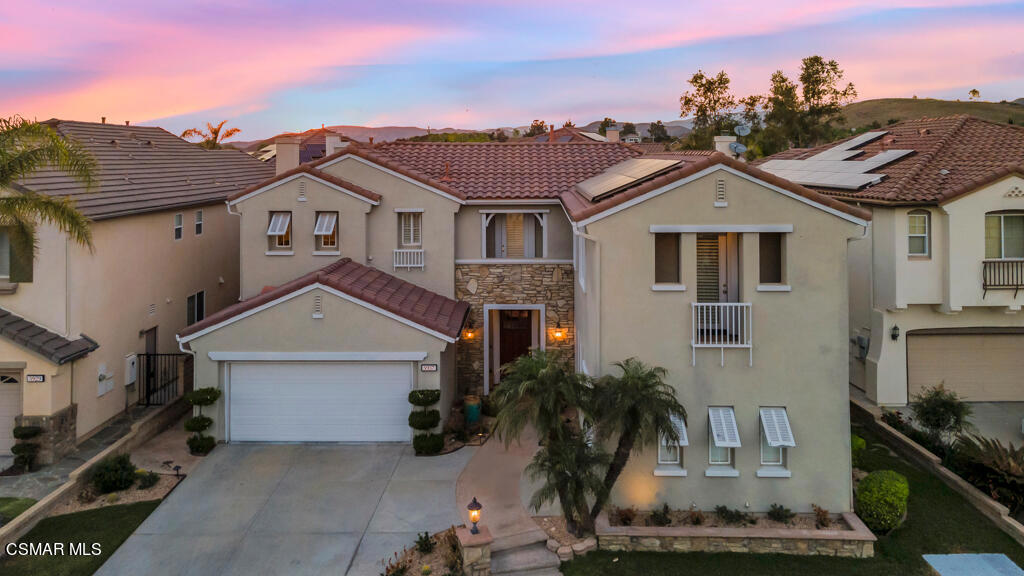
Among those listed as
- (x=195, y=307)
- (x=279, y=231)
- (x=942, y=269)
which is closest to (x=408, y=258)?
(x=279, y=231)

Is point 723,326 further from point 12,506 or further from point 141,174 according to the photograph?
point 141,174

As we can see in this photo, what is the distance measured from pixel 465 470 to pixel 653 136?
64626mm

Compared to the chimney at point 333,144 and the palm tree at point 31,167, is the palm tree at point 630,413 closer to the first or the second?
the palm tree at point 31,167

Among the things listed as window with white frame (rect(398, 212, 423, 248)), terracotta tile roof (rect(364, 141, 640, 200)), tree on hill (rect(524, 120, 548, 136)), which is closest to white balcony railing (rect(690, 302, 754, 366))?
terracotta tile roof (rect(364, 141, 640, 200))

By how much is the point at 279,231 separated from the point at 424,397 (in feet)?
21.3

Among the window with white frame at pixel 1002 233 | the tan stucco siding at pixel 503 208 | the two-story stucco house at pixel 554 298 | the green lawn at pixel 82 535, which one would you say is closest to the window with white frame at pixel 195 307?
the two-story stucco house at pixel 554 298

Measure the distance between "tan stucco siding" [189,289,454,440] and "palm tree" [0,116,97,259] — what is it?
3.51 meters

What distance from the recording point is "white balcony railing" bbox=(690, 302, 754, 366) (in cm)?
1190

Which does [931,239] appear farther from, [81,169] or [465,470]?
[81,169]

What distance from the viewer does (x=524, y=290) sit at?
60.5ft

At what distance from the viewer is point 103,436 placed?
15.3m

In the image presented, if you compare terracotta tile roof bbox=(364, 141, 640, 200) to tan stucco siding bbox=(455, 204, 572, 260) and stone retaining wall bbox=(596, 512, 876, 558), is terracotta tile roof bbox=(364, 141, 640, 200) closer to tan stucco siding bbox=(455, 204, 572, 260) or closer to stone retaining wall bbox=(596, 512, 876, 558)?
tan stucco siding bbox=(455, 204, 572, 260)

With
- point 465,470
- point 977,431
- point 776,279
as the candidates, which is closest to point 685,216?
point 776,279

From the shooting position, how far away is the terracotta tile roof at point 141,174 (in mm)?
15742
